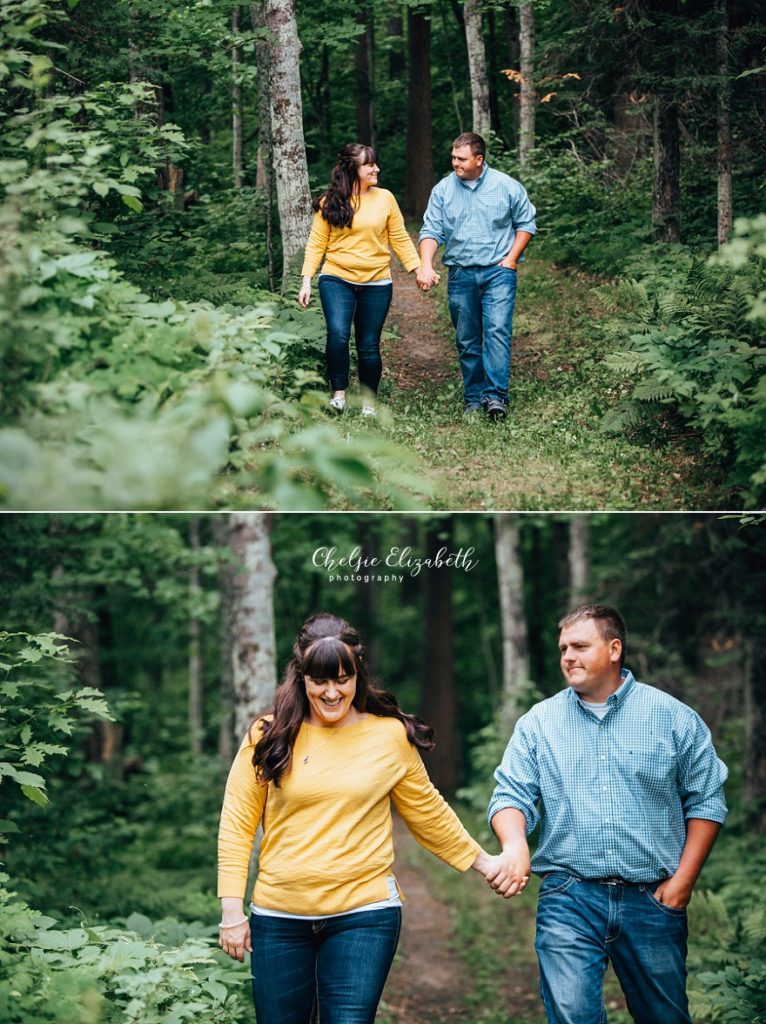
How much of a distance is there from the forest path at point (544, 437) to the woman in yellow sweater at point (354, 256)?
0.61m

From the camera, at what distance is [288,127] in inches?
428

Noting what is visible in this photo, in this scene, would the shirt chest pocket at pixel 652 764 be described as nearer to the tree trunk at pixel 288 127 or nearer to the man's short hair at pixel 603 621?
the man's short hair at pixel 603 621

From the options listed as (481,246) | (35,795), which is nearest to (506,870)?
(35,795)

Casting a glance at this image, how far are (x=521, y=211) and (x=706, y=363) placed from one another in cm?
202

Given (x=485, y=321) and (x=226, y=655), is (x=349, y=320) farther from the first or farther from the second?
(x=226, y=655)

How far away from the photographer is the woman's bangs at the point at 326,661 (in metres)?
4.80

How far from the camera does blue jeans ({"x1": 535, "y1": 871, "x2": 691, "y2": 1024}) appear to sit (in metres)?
4.89

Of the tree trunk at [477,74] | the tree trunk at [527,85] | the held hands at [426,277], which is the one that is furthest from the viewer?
the tree trunk at [527,85]

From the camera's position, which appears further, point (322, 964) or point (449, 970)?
point (449, 970)

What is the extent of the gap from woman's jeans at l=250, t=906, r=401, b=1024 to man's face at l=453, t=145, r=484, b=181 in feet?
19.5

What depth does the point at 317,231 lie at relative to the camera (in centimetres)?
870

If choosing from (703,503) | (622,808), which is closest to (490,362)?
(703,503)

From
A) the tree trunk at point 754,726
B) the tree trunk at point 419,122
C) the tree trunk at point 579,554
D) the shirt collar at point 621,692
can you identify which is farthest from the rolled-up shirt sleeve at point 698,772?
the tree trunk at point 419,122

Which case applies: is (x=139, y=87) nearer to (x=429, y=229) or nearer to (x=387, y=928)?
(x=429, y=229)
